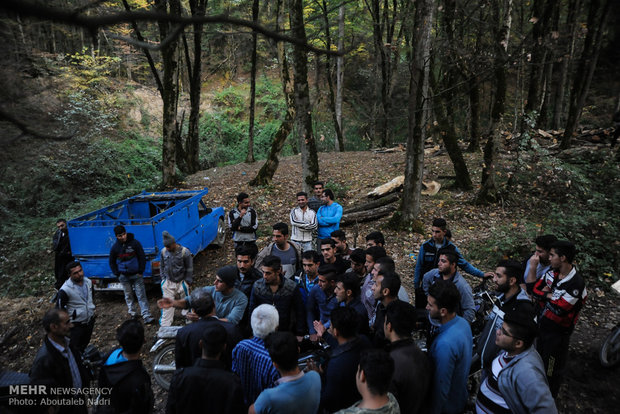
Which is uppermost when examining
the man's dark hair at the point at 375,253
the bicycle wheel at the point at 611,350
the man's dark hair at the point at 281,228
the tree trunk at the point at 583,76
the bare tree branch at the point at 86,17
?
the tree trunk at the point at 583,76

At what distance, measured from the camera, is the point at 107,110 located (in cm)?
2019

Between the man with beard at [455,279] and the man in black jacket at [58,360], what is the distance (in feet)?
12.6

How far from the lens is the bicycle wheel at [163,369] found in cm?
449

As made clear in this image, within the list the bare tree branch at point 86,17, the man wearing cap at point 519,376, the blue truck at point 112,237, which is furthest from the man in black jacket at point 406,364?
the blue truck at point 112,237

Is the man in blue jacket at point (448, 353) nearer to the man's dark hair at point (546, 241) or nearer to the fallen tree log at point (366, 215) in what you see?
the man's dark hair at point (546, 241)

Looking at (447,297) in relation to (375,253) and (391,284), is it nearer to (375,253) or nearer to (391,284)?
(391,284)

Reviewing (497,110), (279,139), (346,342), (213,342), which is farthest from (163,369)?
(497,110)

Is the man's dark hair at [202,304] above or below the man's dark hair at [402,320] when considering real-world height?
below

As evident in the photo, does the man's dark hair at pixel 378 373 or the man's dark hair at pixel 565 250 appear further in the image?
the man's dark hair at pixel 565 250

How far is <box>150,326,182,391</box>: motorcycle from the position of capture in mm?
4512

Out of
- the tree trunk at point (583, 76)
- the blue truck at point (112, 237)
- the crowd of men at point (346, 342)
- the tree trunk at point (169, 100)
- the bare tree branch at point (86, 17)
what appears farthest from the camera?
the tree trunk at point (169, 100)

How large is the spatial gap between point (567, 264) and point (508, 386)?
6.54 ft

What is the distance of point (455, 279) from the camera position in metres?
4.05

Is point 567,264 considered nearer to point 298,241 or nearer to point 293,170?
point 298,241
